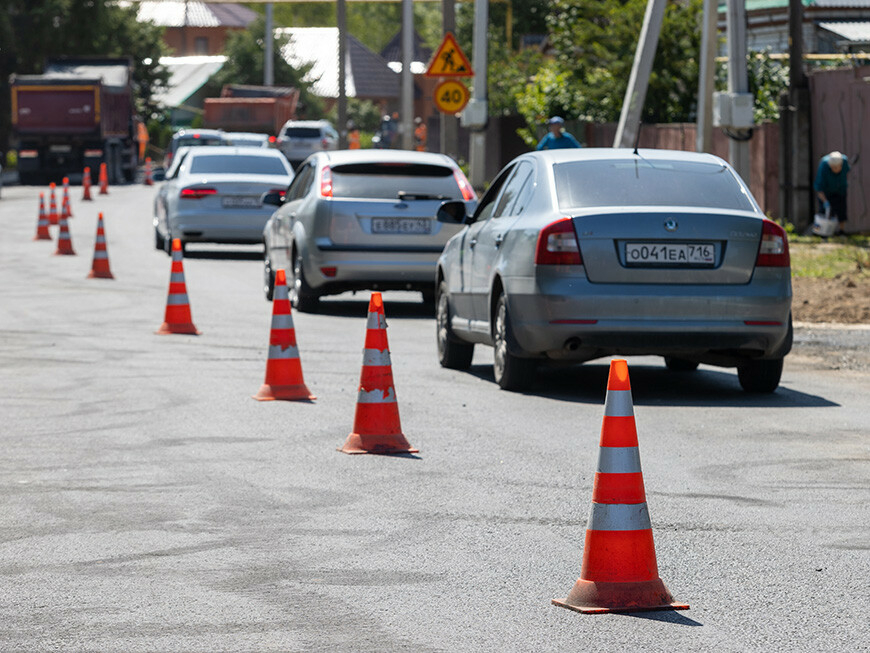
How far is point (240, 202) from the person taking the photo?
2267 centimetres

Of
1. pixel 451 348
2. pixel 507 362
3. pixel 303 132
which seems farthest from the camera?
pixel 303 132

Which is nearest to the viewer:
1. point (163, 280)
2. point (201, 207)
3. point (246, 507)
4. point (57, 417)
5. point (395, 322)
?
point (246, 507)

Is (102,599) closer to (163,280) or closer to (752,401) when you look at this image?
(752,401)

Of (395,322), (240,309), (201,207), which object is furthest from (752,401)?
(201,207)

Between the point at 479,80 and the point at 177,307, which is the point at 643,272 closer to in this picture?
the point at 177,307

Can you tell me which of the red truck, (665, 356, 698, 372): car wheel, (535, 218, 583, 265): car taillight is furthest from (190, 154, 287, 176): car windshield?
the red truck

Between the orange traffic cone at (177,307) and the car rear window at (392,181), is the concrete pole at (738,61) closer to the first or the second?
the car rear window at (392,181)

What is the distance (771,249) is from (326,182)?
22.0 ft

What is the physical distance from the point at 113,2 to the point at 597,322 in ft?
212

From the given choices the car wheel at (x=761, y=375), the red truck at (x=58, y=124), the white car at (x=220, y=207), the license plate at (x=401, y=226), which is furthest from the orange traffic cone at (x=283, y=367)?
the red truck at (x=58, y=124)

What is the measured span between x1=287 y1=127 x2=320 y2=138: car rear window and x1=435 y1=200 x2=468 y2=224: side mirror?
4829 centimetres

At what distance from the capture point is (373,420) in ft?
27.5

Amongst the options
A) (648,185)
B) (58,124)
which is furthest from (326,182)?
(58,124)

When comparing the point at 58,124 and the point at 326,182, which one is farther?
the point at 58,124
